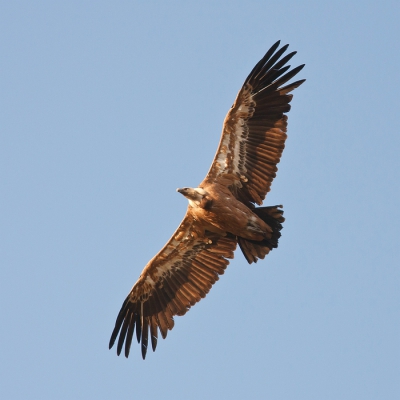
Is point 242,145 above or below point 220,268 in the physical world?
above

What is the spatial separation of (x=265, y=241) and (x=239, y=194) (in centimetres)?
106

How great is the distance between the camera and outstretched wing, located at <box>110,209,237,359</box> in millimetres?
17156

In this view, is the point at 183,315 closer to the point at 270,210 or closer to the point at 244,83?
the point at 270,210

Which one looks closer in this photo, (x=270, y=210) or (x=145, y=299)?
(x=270, y=210)

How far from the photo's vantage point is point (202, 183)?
1647 centimetres

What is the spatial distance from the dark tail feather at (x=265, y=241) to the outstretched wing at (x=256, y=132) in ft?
1.24

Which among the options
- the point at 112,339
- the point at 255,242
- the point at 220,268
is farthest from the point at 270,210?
the point at 112,339

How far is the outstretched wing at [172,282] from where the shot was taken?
1716 centimetres

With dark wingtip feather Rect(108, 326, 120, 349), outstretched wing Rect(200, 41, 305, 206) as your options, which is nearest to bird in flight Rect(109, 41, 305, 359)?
outstretched wing Rect(200, 41, 305, 206)

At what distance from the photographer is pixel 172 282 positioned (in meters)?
17.4

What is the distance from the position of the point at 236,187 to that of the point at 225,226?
80 centimetres

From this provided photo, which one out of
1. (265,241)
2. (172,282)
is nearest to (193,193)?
(265,241)

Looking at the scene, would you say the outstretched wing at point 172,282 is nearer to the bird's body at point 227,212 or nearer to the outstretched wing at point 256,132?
the bird's body at point 227,212

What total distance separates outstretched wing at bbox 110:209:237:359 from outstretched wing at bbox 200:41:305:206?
4.23 feet
